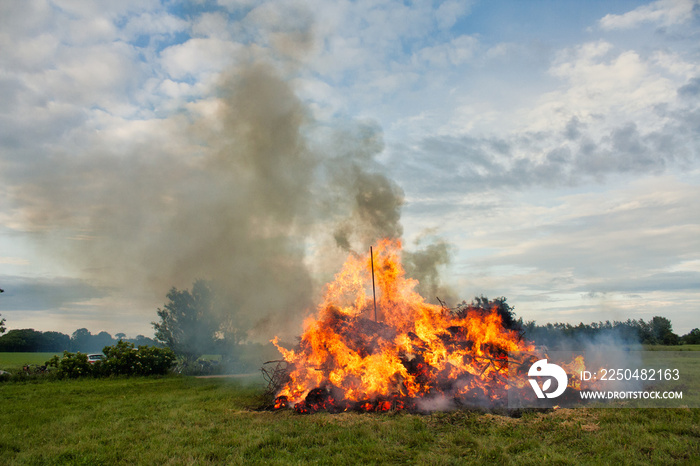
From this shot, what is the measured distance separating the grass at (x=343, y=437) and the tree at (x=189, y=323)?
27.6 m

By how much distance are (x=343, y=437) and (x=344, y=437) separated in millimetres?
30

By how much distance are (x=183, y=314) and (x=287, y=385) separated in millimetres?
31707

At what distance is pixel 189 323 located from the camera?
41219 millimetres

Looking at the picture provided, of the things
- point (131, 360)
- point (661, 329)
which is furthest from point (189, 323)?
point (661, 329)

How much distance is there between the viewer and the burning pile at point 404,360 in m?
12.4

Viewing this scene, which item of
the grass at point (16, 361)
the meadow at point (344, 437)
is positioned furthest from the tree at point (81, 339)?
the meadow at point (344, 437)

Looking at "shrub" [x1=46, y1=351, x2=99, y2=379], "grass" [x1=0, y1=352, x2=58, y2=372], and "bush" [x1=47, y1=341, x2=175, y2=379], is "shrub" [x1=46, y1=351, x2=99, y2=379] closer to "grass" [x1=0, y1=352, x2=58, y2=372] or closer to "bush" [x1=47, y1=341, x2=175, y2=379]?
"bush" [x1=47, y1=341, x2=175, y2=379]

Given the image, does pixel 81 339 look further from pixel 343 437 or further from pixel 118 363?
pixel 343 437

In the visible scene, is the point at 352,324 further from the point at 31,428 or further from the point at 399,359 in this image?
the point at 31,428

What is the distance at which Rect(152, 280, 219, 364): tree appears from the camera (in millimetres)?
40375

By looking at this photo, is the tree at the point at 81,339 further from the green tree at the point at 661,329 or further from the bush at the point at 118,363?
the green tree at the point at 661,329

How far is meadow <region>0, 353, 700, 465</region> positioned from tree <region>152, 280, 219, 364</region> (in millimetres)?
27238

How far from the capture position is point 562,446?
833 centimetres

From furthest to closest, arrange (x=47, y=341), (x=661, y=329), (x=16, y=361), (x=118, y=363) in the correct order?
(x=47, y=341)
(x=16, y=361)
(x=661, y=329)
(x=118, y=363)
